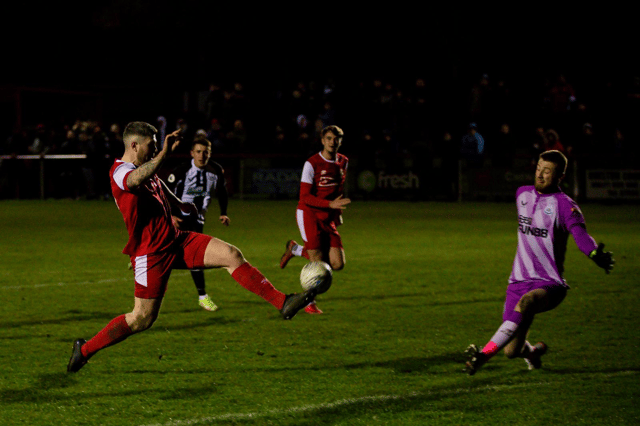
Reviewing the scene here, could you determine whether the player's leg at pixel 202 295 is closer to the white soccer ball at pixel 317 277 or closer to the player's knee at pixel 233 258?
the white soccer ball at pixel 317 277

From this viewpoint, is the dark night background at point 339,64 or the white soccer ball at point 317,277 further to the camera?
the dark night background at point 339,64

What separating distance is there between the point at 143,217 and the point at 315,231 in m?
3.81

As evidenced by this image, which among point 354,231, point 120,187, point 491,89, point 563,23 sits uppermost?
point 563,23

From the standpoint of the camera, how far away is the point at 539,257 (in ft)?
20.6

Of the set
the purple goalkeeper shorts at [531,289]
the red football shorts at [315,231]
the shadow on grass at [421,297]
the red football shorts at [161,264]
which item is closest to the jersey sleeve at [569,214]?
the purple goalkeeper shorts at [531,289]

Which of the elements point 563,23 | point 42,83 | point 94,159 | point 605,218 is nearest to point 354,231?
point 605,218

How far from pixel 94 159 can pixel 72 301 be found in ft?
59.5

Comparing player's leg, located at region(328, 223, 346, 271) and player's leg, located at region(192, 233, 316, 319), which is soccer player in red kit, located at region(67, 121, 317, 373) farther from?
player's leg, located at region(328, 223, 346, 271)

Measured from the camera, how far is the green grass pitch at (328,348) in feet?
18.4

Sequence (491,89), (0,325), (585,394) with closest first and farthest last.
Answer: (585,394)
(0,325)
(491,89)

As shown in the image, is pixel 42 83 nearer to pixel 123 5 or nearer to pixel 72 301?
pixel 123 5

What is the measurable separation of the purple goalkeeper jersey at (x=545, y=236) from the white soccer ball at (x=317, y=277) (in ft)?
4.42

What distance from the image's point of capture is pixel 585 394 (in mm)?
5973

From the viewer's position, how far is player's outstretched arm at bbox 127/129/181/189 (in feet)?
18.6
